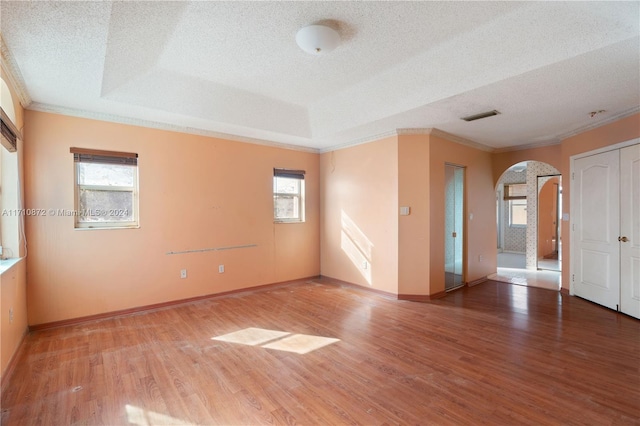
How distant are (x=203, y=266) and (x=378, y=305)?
266 centimetres

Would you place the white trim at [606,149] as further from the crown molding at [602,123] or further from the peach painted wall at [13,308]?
the peach painted wall at [13,308]

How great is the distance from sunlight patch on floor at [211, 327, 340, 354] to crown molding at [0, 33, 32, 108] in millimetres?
3008

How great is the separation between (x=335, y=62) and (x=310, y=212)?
10.4ft

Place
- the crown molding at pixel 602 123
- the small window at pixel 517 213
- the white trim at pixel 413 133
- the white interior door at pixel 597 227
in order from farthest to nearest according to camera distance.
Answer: the small window at pixel 517 213
the white trim at pixel 413 133
the white interior door at pixel 597 227
the crown molding at pixel 602 123

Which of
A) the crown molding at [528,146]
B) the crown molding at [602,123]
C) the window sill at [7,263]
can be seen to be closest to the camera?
the window sill at [7,263]

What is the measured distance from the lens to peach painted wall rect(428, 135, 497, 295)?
4.54m

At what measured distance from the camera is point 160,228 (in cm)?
409

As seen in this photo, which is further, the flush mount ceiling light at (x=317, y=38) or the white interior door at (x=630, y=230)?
the white interior door at (x=630, y=230)

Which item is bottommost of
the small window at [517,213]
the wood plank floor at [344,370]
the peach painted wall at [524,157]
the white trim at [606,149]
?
the wood plank floor at [344,370]

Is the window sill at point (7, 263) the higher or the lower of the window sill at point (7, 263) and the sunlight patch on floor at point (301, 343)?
the higher

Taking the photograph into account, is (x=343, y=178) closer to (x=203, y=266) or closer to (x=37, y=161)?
(x=203, y=266)

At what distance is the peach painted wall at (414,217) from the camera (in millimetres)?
4453

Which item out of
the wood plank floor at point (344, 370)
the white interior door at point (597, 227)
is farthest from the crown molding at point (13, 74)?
the white interior door at point (597, 227)

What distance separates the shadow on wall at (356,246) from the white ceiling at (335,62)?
1789mm
